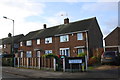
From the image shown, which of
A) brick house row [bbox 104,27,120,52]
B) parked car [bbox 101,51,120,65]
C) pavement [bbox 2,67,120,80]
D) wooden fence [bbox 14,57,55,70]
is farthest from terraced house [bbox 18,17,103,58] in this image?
pavement [bbox 2,67,120,80]

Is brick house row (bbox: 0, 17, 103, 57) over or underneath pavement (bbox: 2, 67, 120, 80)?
over

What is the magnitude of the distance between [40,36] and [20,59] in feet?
46.3

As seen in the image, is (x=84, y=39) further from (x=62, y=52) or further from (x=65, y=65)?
(x=65, y=65)

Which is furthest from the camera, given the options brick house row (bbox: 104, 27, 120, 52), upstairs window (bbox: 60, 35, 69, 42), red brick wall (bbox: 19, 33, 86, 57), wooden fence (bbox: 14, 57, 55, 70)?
brick house row (bbox: 104, 27, 120, 52)

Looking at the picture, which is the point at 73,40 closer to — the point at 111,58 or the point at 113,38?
the point at 113,38

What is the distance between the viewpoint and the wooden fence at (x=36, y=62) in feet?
59.7

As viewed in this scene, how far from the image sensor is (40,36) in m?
37.1

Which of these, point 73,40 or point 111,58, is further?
point 73,40

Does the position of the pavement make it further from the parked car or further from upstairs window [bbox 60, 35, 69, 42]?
upstairs window [bbox 60, 35, 69, 42]

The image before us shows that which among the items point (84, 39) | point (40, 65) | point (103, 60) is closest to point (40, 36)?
point (84, 39)

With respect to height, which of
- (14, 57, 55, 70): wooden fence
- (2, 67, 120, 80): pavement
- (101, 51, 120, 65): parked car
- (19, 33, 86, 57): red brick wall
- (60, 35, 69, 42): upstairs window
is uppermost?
(60, 35, 69, 42): upstairs window

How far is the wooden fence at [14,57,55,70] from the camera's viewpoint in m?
18.2

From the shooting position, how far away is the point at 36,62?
20266mm

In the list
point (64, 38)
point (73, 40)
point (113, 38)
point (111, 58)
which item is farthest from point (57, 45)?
point (111, 58)
